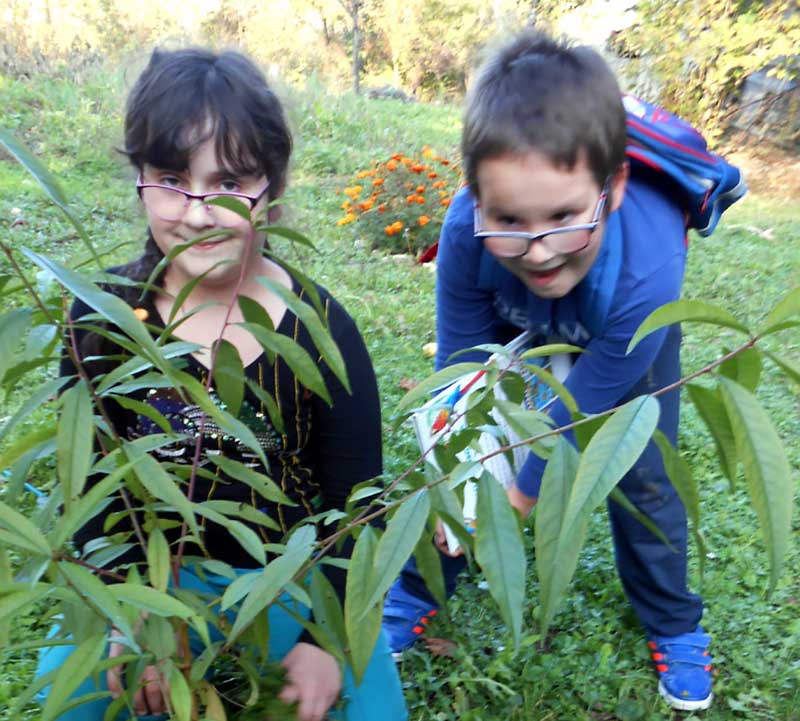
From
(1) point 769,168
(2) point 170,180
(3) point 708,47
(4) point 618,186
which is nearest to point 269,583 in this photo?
(2) point 170,180

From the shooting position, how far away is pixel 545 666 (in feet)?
5.89

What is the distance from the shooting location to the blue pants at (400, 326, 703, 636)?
1699 mm

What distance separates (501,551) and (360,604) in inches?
4.7

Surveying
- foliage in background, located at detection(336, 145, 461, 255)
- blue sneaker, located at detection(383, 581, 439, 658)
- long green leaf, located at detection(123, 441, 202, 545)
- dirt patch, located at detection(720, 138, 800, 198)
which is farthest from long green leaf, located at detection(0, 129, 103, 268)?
dirt patch, located at detection(720, 138, 800, 198)

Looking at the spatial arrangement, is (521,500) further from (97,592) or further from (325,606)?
(97,592)

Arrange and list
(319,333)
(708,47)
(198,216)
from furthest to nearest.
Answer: (708,47) < (198,216) < (319,333)

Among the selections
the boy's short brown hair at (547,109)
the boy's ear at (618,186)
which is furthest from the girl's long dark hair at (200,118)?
the boy's ear at (618,186)

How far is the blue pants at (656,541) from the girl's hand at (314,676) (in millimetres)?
699

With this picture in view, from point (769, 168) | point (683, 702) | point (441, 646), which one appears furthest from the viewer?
point (769, 168)

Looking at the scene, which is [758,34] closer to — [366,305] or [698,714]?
[366,305]

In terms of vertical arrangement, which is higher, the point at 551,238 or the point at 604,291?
the point at 551,238

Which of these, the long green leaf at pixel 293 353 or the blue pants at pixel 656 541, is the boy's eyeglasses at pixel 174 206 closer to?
the long green leaf at pixel 293 353

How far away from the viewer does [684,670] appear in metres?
1.78

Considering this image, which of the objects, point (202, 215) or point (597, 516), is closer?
point (202, 215)
